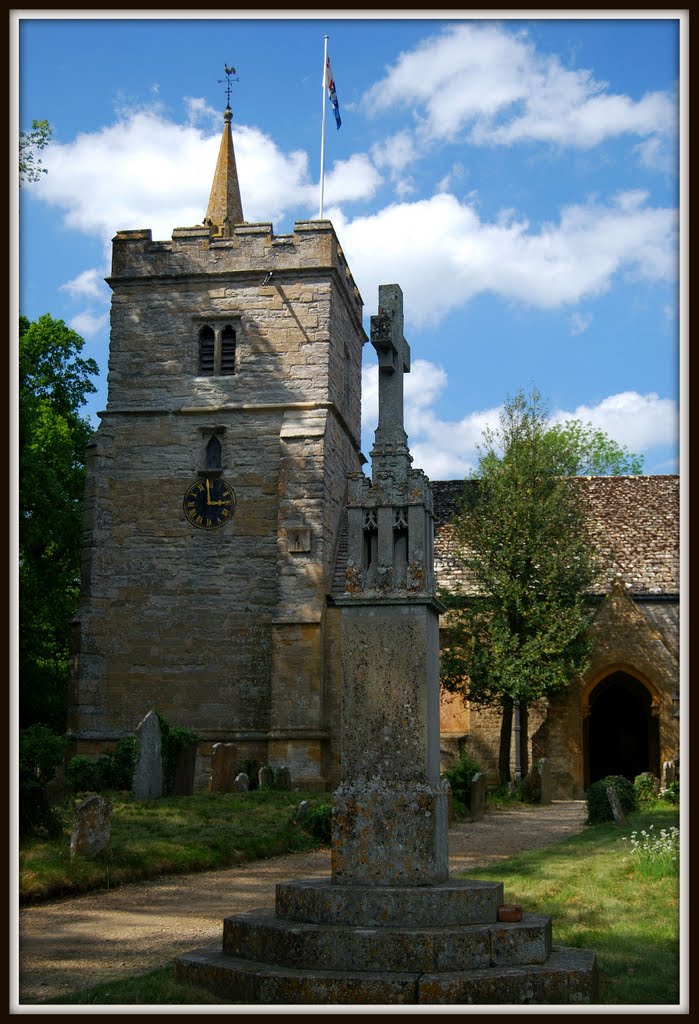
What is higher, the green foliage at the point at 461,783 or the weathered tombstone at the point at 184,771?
the weathered tombstone at the point at 184,771

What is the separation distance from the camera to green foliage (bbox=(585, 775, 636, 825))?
17328 mm

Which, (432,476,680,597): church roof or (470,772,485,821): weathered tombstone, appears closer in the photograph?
(470,772,485,821): weathered tombstone

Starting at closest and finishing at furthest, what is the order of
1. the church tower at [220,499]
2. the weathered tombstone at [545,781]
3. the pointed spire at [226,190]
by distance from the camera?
the weathered tombstone at [545,781]
the church tower at [220,499]
the pointed spire at [226,190]

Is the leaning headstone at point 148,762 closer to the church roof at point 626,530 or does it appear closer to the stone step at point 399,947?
the stone step at point 399,947

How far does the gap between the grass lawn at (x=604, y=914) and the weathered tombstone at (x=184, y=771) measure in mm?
7061

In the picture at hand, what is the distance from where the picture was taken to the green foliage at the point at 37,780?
1229 cm

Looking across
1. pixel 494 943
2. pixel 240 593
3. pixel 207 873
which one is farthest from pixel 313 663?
pixel 494 943

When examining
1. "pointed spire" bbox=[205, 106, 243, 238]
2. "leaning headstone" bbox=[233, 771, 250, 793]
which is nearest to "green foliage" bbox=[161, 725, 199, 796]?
"leaning headstone" bbox=[233, 771, 250, 793]

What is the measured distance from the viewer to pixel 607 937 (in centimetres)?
861

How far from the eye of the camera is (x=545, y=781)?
24.6 metres

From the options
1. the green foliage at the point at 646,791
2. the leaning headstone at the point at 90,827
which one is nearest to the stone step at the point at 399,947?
the leaning headstone at the point at 90,827

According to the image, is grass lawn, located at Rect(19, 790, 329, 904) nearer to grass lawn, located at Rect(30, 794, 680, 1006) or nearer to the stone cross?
grass lawn, located at Rect(30, 794, 680, 1006)

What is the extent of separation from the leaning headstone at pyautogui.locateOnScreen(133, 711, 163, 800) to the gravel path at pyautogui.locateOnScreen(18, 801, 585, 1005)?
3255mm
